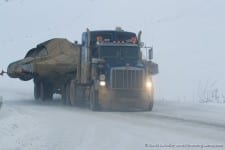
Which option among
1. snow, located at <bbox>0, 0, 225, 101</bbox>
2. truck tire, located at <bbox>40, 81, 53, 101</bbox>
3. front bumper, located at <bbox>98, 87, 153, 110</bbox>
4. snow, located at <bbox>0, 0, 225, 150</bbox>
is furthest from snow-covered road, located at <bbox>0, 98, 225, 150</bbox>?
snow, located at <bbox>0, 0, 225, 101</bbox>

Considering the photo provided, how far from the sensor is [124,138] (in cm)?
1252

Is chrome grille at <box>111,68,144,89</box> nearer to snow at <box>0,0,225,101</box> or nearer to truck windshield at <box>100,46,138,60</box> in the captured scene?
truck windshield at <box>100,46,138,60</box>

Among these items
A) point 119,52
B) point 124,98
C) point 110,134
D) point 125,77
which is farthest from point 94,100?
point 110,134

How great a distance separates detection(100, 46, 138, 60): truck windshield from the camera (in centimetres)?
2312

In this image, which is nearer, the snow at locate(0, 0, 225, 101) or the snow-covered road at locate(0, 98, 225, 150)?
the snow-covered road at locate(0, 98, 225, 150)

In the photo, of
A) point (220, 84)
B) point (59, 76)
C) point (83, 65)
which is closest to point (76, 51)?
point (59, 76)

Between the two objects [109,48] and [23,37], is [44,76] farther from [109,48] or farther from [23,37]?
[23,37]

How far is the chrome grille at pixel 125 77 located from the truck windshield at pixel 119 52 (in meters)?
0.97

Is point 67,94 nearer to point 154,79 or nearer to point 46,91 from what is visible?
point 46,91

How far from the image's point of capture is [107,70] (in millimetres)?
22328

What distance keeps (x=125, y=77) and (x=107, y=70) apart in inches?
25.1

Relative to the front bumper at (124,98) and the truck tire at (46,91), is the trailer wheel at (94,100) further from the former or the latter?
the truck tire at (46,91)

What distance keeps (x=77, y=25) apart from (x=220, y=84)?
25858mm

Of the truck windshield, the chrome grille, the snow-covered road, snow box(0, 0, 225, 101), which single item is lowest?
the snow-covered road
